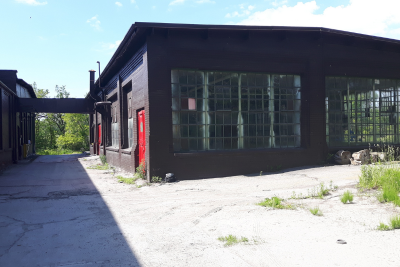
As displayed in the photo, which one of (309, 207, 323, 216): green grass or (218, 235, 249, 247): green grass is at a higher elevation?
(309, 207, 323, 216): green grass

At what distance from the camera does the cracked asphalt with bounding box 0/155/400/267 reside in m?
4.34

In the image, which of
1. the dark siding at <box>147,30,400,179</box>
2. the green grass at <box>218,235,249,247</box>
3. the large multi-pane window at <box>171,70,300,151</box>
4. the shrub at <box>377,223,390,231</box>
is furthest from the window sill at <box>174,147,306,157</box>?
the shrub at <box>377,223,390,231</box>

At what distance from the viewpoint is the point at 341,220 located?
5758mm

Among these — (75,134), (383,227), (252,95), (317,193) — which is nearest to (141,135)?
(252,95)

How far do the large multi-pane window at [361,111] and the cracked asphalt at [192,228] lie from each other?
12.6ft

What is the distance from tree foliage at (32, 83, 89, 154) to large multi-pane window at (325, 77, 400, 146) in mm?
35432

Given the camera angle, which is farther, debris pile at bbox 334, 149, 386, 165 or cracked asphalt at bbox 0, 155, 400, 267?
debris pile at bbox 334, 149, 386, 165

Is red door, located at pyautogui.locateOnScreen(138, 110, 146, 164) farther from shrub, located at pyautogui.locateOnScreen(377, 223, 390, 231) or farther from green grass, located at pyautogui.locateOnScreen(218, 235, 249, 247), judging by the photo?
shrub, located at pyautogui.locateOnScreen(377, 223, 390, 231)

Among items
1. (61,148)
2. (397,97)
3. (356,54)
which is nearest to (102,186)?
(356,54)

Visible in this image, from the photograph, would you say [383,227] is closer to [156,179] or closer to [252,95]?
[156,179]

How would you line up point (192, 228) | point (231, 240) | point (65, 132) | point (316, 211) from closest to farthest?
point (231, 240) < point (192, 228) < point (316, 211) < point (65, 132)

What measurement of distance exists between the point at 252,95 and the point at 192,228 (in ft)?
22.7

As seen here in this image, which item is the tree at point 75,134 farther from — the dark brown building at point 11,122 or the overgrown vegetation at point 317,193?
the overgrown vegetation at point 317,193

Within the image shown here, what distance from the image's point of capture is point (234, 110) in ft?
37.4
